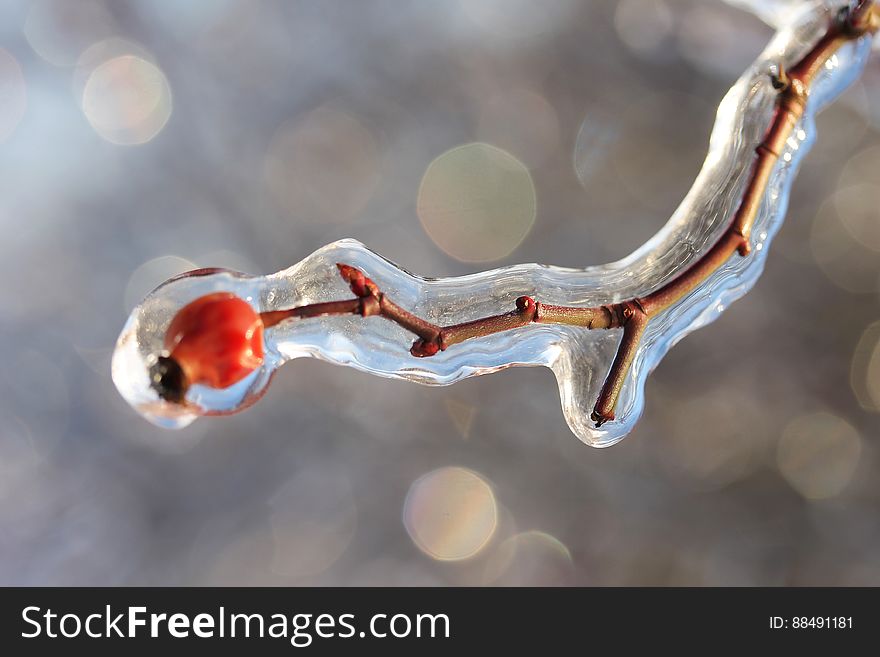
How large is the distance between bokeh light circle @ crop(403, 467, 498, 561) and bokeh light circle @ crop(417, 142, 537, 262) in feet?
1.17

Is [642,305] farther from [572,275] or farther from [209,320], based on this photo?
[209,320]

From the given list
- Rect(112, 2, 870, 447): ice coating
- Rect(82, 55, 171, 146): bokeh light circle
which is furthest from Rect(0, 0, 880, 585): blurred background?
Rect(112, 2, 870, 447): ice coating

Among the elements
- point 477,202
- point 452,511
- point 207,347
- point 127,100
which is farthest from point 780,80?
point 127,100

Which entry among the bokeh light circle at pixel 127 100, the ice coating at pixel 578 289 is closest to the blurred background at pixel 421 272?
the bokeh light circle at pixel 127 100

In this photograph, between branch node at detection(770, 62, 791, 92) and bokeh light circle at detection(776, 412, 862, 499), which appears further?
bokeh light circle at detection(776, 412, 862, 499)

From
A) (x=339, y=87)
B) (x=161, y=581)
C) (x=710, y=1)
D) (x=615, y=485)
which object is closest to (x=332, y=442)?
(x=161, y=581)

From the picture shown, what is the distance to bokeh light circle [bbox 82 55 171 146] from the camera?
1089 millimetres

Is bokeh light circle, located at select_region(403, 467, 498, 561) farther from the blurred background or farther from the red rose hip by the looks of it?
the red rose hip

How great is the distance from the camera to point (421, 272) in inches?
44.5

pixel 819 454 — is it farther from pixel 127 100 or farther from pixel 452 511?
pixel 127 100

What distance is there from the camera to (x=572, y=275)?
0.43m

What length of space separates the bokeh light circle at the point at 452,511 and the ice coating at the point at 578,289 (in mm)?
704

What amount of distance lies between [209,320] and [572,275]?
0.21 meters

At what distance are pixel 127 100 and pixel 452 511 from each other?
837 mm
